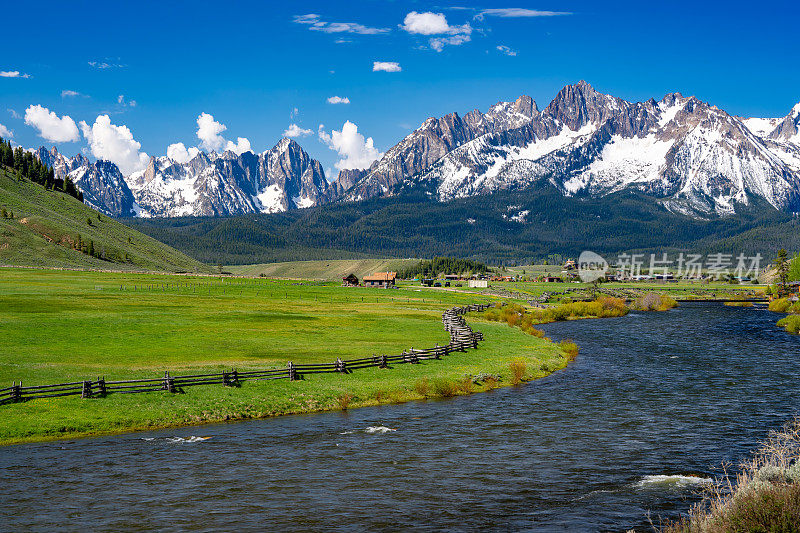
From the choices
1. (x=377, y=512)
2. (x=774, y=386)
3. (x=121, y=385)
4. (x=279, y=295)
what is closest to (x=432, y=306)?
(x=279, y=295)

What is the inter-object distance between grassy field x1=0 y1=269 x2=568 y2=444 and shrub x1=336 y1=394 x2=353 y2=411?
1.06ft

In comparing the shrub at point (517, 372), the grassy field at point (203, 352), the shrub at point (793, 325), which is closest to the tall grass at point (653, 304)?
the shrub at point (793, 325)

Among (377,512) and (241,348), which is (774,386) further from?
(241,348)

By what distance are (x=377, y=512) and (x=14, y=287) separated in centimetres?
11605

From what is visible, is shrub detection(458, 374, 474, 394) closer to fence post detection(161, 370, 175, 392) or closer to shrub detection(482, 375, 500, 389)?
shrub detection(482, 375, 500, 389)

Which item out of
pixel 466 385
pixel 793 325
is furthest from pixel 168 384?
pixel 793 325

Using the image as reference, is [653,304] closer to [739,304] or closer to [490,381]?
[739,304]

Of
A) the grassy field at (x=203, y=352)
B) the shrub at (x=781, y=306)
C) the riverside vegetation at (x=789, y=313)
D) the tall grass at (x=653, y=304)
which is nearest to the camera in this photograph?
the grassy field at (x=203, y=352)

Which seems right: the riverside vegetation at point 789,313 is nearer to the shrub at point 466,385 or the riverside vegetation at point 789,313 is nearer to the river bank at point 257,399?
the river bank at point 257,399

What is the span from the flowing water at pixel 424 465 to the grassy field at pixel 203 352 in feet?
8.37

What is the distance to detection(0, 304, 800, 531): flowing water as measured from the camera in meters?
26.4

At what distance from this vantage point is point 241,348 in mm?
67438

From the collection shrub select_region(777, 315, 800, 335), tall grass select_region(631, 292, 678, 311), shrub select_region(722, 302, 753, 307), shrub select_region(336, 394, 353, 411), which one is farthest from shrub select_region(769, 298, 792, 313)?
shrub select_region(336, 394, 353, 411)

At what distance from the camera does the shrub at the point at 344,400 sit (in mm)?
48056
